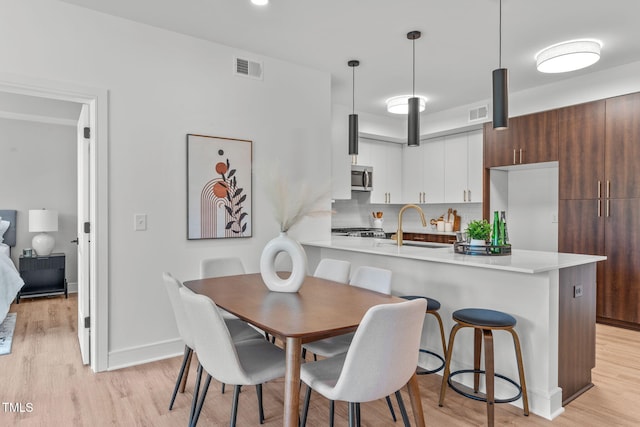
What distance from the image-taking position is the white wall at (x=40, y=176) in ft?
17.6

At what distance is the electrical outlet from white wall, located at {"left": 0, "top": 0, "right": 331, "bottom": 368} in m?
0.03

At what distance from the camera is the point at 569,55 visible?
11.3ft

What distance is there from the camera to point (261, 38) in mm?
3367

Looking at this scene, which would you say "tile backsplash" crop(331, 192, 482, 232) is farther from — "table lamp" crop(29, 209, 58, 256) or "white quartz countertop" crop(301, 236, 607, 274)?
"table lamp" crop(29, 209, 58, 256)

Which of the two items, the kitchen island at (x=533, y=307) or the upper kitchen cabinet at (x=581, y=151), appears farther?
the upper kitchen cabinet at (x=581, y=151)

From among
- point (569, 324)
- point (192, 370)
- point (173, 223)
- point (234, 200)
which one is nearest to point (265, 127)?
point (234, 200)

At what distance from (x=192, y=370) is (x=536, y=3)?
356cm

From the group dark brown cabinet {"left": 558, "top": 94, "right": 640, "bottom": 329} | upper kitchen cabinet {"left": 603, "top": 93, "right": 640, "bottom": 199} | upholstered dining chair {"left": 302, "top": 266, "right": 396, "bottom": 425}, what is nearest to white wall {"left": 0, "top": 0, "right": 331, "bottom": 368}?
upholstered dining chair {"left": 302, "top": 266, "right": 396, "bottom": 425}

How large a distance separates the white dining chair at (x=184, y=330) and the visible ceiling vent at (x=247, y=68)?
2.07 metres

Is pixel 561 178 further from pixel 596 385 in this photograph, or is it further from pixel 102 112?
pixel 102 112

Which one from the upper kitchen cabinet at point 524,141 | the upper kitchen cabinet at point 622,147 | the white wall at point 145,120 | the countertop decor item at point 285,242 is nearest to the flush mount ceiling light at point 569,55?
the upper kitchen cabinet at point 622,147

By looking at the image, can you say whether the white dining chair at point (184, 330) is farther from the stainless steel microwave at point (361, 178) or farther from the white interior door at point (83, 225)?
the stainless steel microwave at point (361, 178)

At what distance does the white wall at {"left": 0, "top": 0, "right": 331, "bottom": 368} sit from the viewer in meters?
2.74

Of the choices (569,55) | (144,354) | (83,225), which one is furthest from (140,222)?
(569,55)
